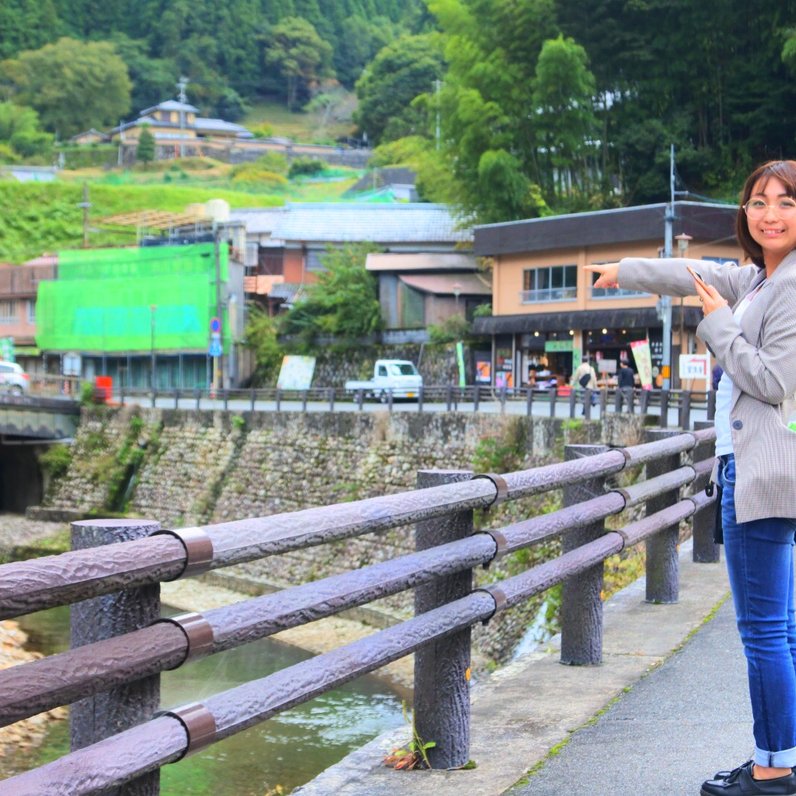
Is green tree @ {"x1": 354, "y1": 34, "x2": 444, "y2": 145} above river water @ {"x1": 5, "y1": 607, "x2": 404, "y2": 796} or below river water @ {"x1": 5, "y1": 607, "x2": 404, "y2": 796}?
above

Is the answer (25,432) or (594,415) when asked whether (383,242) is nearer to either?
(25,432)

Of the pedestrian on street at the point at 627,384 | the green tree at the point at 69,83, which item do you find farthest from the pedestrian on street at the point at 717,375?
the green tree at the point at 69,83

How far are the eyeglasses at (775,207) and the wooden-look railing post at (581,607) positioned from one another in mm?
2215

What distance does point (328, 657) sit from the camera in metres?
3.40

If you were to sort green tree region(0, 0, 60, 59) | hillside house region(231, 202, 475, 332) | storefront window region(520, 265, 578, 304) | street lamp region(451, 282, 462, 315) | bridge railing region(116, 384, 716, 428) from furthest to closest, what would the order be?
green tree region(0, 0, 60, 59) → hillside house region(231, 202, 475, 332) → street lamp region(451, 282, 462, 315) → storefront window region(520, 265, 578, 304) → bridge railing region(116, 384, 716, 428)

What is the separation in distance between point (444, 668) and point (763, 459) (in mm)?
1359

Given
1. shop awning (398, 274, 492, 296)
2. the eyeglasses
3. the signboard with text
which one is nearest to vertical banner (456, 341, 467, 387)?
shop awning (398, 274, 492, 296)

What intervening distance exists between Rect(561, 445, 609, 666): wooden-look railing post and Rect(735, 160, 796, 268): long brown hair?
6.80ft

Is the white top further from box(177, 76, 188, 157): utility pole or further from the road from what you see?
box(177, 76, 188, 157): utility pole

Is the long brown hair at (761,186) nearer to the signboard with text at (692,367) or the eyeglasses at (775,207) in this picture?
the eyeglasses at (775,207)

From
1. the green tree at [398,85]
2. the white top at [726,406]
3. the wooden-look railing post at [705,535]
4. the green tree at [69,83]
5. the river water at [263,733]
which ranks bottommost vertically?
the river water at [263,733]

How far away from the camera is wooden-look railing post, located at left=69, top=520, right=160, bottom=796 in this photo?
99.4 inches

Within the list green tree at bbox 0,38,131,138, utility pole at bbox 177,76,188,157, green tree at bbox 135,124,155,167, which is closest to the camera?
green tree at bbox 135,124,155,167

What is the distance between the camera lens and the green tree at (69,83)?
106375 mm
